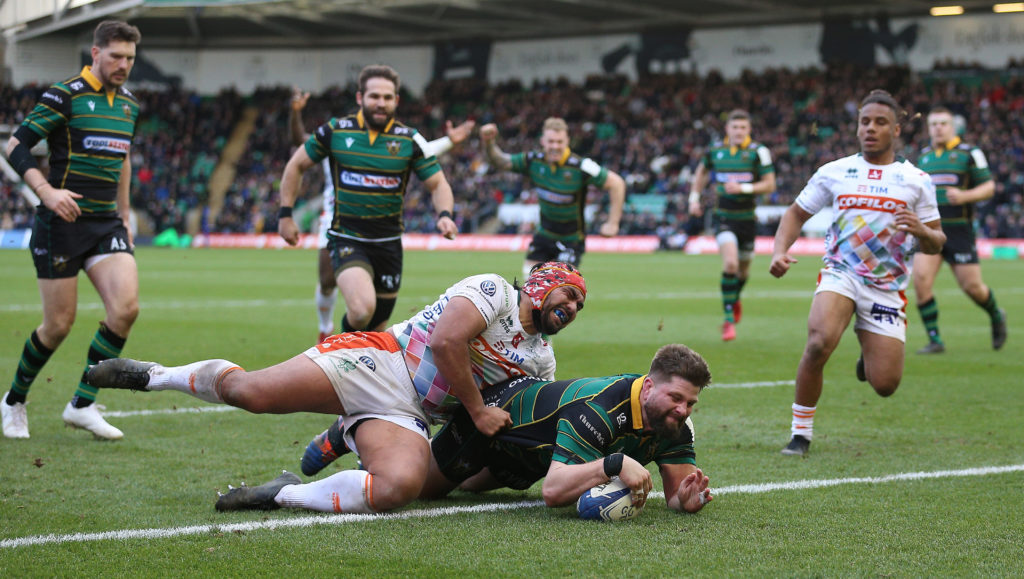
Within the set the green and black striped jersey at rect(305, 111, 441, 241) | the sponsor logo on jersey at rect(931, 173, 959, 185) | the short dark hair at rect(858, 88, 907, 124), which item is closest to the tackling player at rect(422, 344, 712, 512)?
the short dark hair at rect(858, 88, 907, 124)

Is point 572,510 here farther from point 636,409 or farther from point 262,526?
point 262,526

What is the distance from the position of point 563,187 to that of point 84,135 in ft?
21.1

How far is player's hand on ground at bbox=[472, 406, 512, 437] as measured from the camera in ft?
16.3

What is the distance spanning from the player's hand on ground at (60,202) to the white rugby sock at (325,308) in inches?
187

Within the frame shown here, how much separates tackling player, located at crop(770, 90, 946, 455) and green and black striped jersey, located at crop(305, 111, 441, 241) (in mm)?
3277

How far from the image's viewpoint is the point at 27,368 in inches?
276

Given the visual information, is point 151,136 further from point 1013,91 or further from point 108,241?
point 108,241

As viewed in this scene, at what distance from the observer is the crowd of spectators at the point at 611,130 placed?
41094 millimetres

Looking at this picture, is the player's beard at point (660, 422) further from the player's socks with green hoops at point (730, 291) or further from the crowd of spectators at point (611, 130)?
the crowd of spectators at point (611, 130)

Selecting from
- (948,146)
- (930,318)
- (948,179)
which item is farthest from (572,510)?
(948,146)

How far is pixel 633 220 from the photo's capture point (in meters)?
41.2

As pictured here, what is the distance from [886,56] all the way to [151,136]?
34631mm

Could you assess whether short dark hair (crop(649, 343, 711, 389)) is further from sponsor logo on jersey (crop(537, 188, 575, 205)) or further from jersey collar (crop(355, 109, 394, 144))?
sponsor logo on jersey (crop(537, 188, 575, 205))

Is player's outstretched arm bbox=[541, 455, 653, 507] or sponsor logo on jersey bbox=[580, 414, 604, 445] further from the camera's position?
sponsor logo on jersey bbox=[580, 414, 604, 445]
